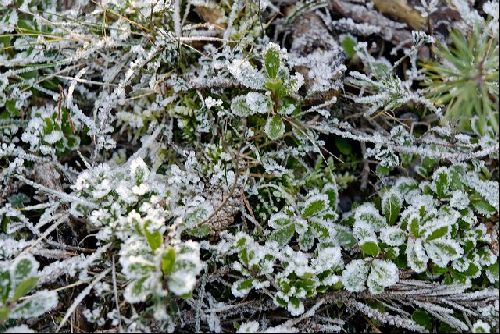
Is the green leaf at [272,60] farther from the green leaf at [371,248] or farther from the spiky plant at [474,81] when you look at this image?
the green leaf at [371,248]

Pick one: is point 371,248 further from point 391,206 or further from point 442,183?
point 442,183

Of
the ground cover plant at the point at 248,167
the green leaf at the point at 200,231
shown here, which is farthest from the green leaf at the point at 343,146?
the green leaf at the point at 200,231

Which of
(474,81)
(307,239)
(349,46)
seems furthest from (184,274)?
(349,46)

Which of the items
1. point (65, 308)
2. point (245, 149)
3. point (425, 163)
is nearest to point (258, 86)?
point (245, 149)

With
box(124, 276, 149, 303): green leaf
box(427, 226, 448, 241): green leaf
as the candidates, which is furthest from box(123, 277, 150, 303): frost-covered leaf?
box(427, 226, 448, 241): green leaf

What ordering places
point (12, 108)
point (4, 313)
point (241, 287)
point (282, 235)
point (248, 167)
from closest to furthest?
point (4, 313), point (241, 287), point (282, 235), point (248, 167), point (12, 108)

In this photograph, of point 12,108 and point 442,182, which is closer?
point 442,182
